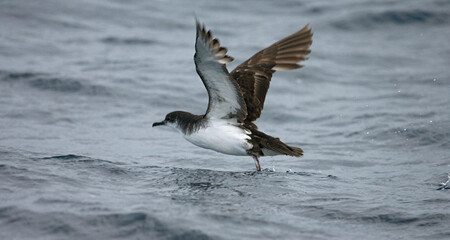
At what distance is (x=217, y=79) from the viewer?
319 inches

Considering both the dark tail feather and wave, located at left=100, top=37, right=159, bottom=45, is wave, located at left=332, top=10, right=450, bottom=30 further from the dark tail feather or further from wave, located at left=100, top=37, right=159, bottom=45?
the dark tail feather

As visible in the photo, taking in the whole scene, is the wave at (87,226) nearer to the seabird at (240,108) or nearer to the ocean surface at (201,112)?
the ocean surface at (201,112)

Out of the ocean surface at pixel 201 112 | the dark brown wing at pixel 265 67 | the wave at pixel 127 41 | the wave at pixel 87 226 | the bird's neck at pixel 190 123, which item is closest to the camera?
the wave at pixel 87 226

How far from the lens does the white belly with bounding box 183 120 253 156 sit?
8922 mm

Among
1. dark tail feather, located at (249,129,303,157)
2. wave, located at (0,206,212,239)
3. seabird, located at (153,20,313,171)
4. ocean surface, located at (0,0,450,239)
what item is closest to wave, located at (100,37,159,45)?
ocean surface, located at (0,0,450,239)

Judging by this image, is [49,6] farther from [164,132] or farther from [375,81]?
[375,81]

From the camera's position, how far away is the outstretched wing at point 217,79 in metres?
7.38

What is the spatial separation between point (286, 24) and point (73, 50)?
6515 mm

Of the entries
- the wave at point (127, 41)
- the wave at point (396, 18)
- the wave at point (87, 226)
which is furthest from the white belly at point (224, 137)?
the wave at point (396, 18)

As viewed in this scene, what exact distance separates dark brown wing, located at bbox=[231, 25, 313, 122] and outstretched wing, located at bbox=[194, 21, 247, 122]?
0.38 meters

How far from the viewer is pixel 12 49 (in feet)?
51.3

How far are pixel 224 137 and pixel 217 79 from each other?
113 cm

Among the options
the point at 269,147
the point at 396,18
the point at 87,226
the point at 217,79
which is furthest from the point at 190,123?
the point at 396,18

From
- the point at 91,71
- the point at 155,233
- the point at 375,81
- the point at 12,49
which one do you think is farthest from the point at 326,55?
the point at 155,233
